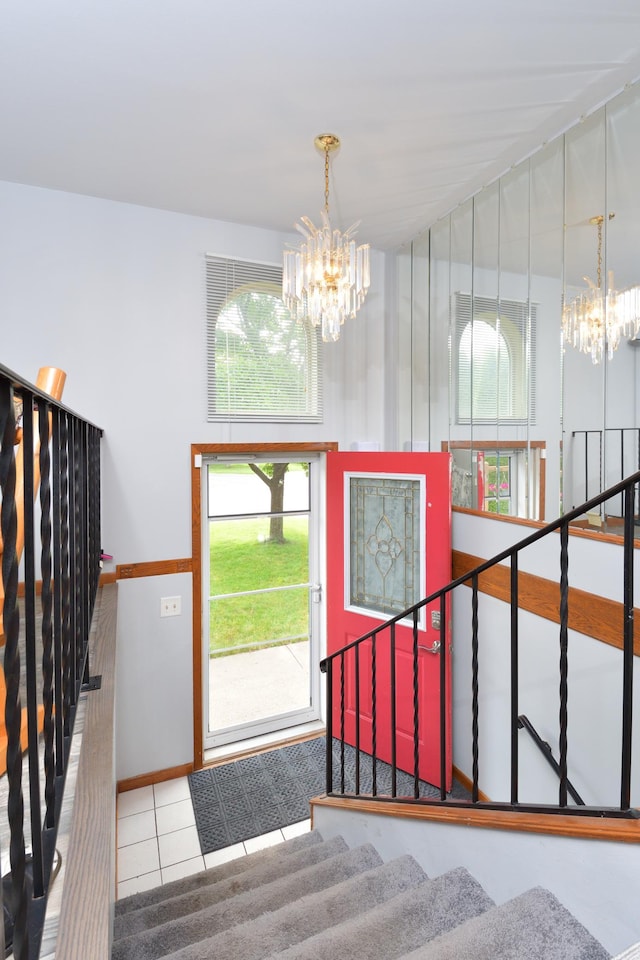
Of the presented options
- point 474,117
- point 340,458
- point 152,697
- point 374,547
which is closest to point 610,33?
point 474,117

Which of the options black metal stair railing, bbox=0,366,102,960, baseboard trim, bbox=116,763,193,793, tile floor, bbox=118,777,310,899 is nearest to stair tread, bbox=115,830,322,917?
tile floor, bbox=118,777,310,899

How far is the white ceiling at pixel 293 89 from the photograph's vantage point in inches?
68.9

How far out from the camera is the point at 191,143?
96.2 inches

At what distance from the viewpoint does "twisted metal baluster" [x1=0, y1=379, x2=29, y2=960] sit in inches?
→ 23.1

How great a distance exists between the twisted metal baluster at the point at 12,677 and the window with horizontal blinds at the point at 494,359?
2450 mm

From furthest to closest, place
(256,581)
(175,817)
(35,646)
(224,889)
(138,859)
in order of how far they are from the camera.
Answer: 1. (256,581)
2. (175,817)
3. (138,859)
4. (224,889)
5. (35,646)

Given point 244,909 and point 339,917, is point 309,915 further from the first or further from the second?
point 244,909

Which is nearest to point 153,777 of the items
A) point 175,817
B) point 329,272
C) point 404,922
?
point 175,817

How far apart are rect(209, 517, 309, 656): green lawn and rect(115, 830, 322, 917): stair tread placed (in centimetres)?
133

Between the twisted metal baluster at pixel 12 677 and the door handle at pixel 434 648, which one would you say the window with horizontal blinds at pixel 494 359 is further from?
the twisted metal baluster at pixel 12 677

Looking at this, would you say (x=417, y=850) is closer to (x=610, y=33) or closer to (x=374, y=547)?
(x=374, y=547)

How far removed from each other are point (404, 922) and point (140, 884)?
1.60 metres

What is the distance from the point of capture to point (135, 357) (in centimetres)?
313

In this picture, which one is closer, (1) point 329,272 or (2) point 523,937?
(2) point 523,937
